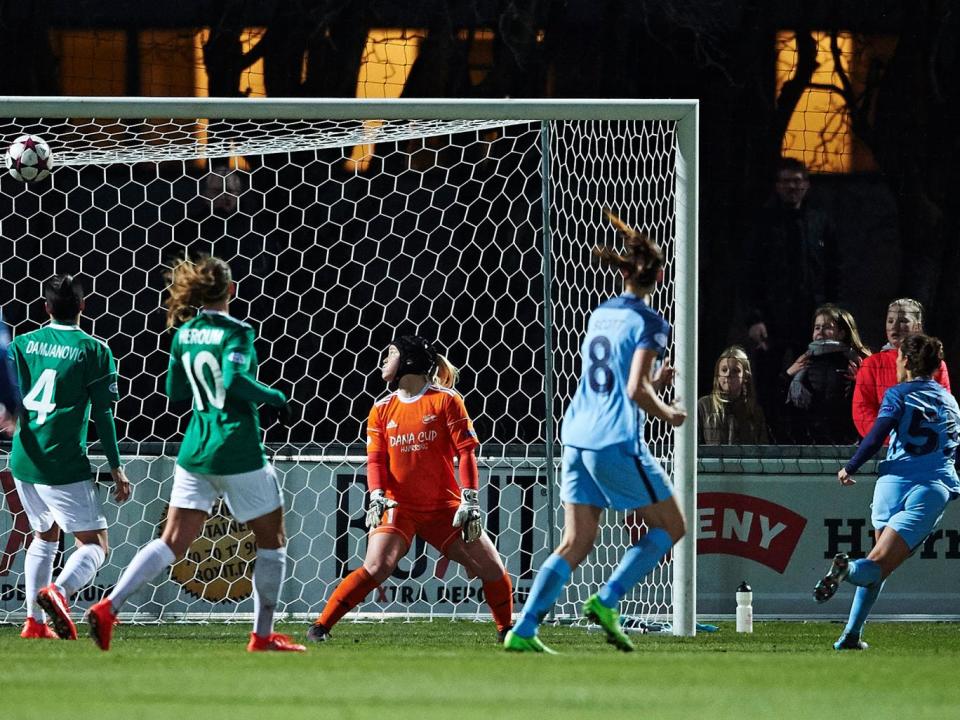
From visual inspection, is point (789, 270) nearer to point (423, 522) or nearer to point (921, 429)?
point (921, 429)

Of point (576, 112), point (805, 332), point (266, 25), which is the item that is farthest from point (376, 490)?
point (266, 25)

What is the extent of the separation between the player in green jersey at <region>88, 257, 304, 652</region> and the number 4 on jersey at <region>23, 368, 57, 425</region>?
1.61 m

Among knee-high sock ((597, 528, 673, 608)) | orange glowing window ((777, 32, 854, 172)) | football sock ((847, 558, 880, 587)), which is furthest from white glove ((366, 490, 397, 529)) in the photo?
orange glowing window ((777, 32, 854, 172))

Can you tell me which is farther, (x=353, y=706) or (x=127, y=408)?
(x=127, y=408)

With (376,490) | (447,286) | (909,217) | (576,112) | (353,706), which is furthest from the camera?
(909,217)

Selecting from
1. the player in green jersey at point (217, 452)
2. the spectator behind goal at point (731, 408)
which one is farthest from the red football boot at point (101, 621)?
the spectator behind goal at point (731, 408)

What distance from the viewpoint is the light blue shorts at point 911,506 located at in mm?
9258

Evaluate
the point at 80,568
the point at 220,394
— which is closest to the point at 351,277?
the point at 80,568

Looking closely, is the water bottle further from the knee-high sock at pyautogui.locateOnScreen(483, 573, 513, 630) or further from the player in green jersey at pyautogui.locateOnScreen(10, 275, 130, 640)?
the player in green jersey at pyautogui.locateOnScreen(10, 275, 130, 640)

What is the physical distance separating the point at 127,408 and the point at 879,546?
6.38m

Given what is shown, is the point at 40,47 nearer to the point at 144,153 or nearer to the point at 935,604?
the point at 144,153

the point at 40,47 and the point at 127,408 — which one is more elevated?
the point at 40,47

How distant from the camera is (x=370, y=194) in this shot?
47.6ft

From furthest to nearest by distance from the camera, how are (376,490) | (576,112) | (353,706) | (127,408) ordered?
(127,408) → (576,112) → (376,490) → (353,706)
